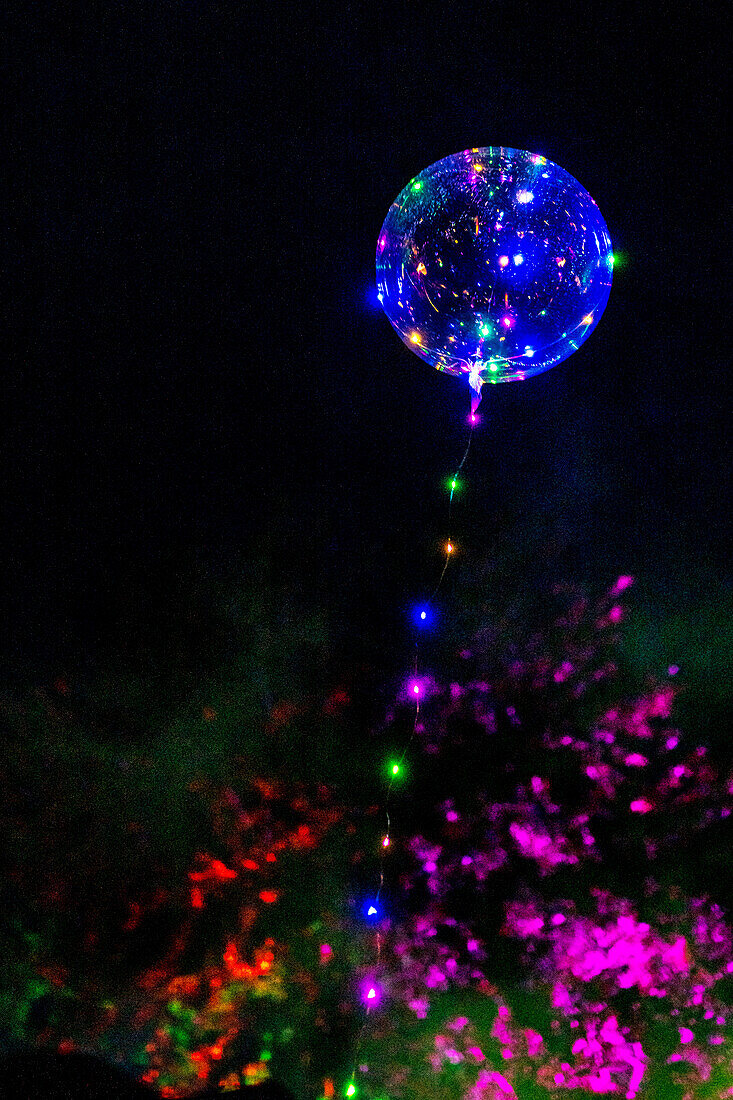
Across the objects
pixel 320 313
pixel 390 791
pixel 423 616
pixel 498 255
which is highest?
pixel 320 313

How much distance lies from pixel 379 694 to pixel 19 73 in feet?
6.17

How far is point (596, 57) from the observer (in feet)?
7.35

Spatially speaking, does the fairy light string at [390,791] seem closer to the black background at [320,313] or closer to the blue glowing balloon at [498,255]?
the black background at [320,313]

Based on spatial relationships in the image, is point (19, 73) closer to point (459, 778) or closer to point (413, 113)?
point (413, 113)

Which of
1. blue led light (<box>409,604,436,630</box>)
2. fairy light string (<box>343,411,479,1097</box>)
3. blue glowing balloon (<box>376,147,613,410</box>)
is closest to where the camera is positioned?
blue glowing balloon (<box>376,147,613,410</box>)

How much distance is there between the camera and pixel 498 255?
63.1 inches

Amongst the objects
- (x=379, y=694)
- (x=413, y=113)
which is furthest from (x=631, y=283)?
(x=379, y=694)

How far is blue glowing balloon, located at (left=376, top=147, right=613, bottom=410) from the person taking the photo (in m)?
1.59

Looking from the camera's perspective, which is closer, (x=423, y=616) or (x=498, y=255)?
(x=498, y=255)

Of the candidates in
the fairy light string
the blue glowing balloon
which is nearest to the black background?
the fairy light string

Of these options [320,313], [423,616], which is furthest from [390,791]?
[320,313]

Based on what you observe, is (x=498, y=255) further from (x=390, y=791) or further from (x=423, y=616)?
(x=390, y=791)

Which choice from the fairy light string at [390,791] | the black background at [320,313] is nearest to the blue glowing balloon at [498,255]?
the fairy light string at [390,791]

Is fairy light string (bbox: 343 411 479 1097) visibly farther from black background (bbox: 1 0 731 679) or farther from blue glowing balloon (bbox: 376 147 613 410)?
blue glowing balloon (bbox: 376 147 613 410)
